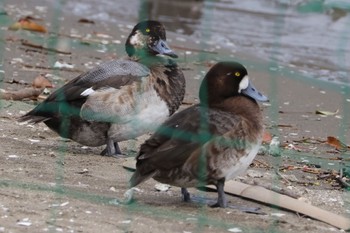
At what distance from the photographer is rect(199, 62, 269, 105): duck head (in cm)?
616

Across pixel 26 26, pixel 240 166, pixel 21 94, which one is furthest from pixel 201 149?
pixel 26 26

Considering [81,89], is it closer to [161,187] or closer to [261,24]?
[161,187]

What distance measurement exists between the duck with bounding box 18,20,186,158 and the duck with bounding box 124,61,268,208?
1.33 m

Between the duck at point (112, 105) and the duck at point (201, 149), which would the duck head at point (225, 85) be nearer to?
the duck at point (201, 149)

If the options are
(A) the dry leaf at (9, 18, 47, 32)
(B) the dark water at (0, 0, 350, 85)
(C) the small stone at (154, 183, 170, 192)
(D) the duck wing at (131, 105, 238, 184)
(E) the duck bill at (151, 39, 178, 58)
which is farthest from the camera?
(B) the dark water at (0, 0, 350, 85)

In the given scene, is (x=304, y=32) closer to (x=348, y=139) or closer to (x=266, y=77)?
(x=266, y=77)

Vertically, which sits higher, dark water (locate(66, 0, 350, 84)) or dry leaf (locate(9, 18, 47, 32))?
dry leaf (locate(9, 18, 47, 32))

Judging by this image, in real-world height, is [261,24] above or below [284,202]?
below

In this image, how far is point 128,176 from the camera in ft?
22.1

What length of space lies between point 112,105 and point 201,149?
5.71 ft

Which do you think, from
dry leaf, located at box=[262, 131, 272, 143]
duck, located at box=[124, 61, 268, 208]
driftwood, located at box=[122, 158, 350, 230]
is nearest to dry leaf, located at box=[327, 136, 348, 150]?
dry leaf, located at box=[262, 131, 272, 143]

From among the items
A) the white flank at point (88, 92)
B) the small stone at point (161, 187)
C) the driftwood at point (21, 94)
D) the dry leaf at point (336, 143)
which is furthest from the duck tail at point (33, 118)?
the dry leaf at point (336, 143)

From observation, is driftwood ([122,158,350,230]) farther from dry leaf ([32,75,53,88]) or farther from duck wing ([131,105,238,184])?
dry leaf ([32,75,53,88])

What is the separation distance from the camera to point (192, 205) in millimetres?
5977
